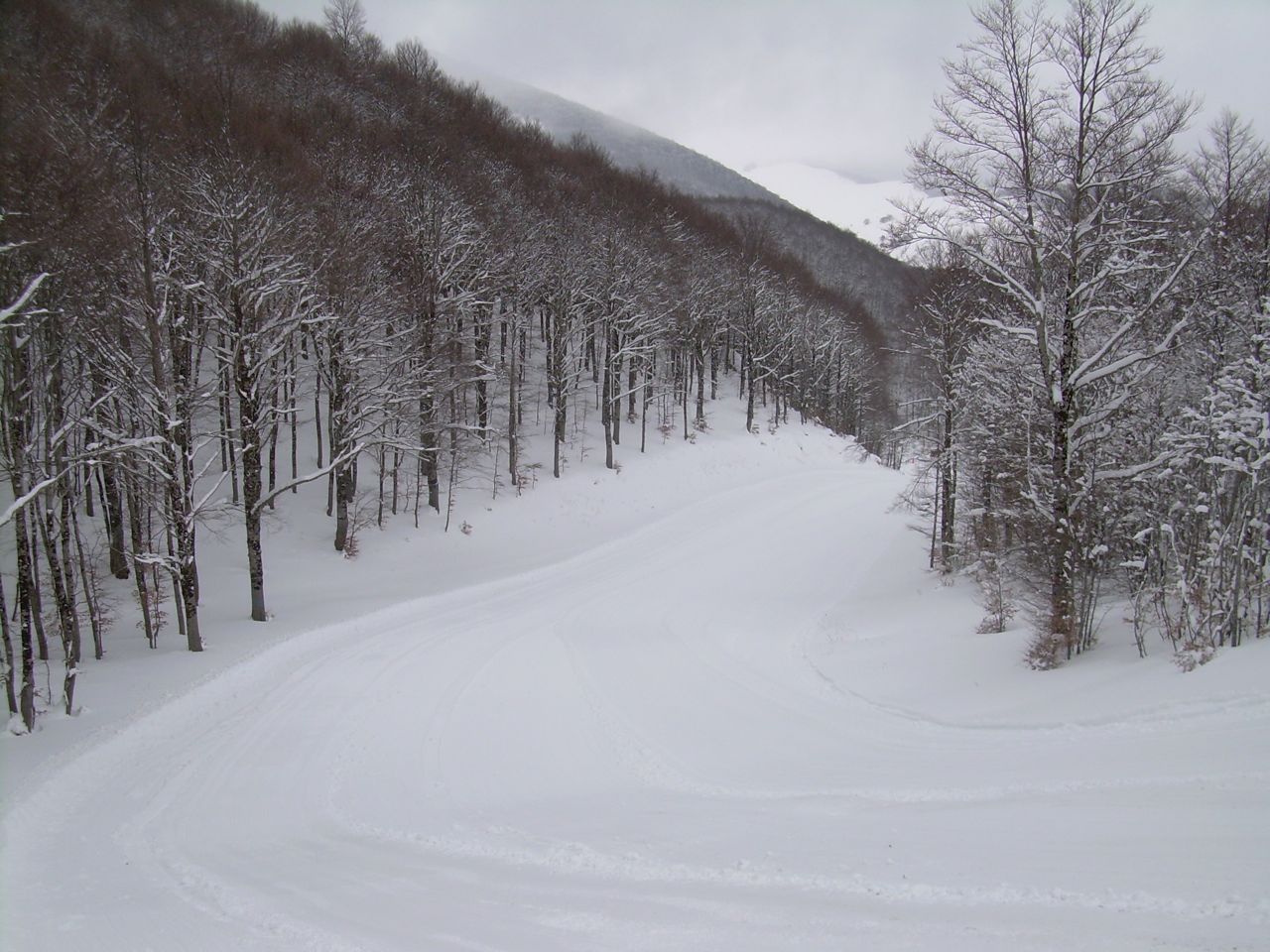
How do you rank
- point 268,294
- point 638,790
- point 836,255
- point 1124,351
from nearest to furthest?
point 638,790
point 1124,351
point 268,294
point 836,255

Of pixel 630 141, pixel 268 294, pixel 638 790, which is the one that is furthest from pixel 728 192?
pixel 638 790

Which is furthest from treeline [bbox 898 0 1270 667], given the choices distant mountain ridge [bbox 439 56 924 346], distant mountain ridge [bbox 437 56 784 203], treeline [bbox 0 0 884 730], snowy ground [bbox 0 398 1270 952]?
distant mountain ridge [bbox 437 56 784 203]

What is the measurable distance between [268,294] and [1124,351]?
18.9 meters

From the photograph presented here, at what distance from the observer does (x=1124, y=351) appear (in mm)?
12648

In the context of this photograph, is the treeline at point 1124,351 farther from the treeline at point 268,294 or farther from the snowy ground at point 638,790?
the treeline at point 268,294

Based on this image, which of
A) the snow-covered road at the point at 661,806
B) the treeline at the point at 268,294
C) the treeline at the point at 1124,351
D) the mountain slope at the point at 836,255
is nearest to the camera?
the snow-covered road at the point at 661,806

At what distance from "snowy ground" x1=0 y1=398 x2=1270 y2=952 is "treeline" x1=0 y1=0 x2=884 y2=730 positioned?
345 centimetres

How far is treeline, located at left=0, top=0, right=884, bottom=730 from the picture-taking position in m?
12.8

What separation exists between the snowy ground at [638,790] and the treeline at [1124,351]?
3.81 ft

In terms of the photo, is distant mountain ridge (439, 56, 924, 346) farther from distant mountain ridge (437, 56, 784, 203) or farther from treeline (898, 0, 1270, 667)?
treeline (898, 0, 1270, 667)

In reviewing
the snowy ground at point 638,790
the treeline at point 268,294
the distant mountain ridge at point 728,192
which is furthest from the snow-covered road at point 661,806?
the distant mountain ridge at point 728,192

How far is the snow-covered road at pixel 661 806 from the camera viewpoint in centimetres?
468

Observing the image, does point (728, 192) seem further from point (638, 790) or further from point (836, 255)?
point (638, 790)

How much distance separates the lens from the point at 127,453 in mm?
14469
